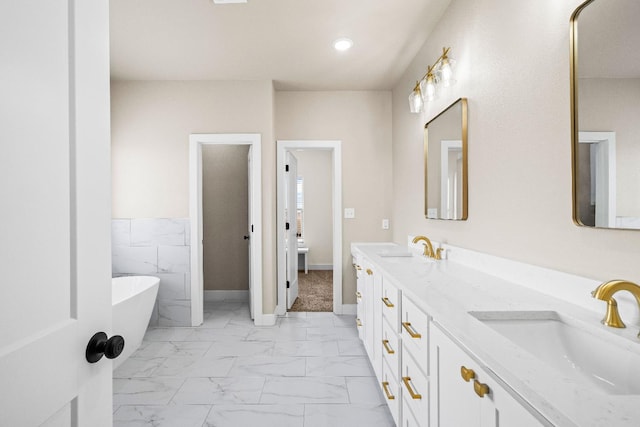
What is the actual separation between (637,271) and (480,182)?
0.97 m

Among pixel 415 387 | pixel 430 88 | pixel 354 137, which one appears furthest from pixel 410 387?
pixel 354 137

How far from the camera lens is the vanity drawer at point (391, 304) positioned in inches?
66.4

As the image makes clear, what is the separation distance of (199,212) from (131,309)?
1.20m

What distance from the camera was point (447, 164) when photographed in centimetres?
231

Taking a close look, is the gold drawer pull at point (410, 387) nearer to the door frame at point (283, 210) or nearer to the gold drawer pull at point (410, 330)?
the gold drawer pull at point (410, 330)

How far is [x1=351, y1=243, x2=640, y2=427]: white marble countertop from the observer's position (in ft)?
1.83

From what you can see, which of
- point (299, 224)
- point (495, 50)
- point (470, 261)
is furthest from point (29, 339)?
point (299, 224)

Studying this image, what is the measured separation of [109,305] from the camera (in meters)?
0.82

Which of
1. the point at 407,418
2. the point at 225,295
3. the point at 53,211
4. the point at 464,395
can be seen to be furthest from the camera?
the point at 225,295

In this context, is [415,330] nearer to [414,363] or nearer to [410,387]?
[414,363]

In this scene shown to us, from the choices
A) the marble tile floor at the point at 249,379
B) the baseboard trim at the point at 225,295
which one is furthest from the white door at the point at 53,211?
the baseboard trim at the point at 225,295

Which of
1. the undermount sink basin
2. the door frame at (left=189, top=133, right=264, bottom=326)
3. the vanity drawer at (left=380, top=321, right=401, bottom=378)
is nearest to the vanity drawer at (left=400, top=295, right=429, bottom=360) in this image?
the vanity drawer at (left=380, top=321, right=401, bottom=378)

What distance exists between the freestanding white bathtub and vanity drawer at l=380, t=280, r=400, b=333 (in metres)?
1.95

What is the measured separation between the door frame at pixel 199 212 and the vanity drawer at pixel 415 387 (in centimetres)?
219
